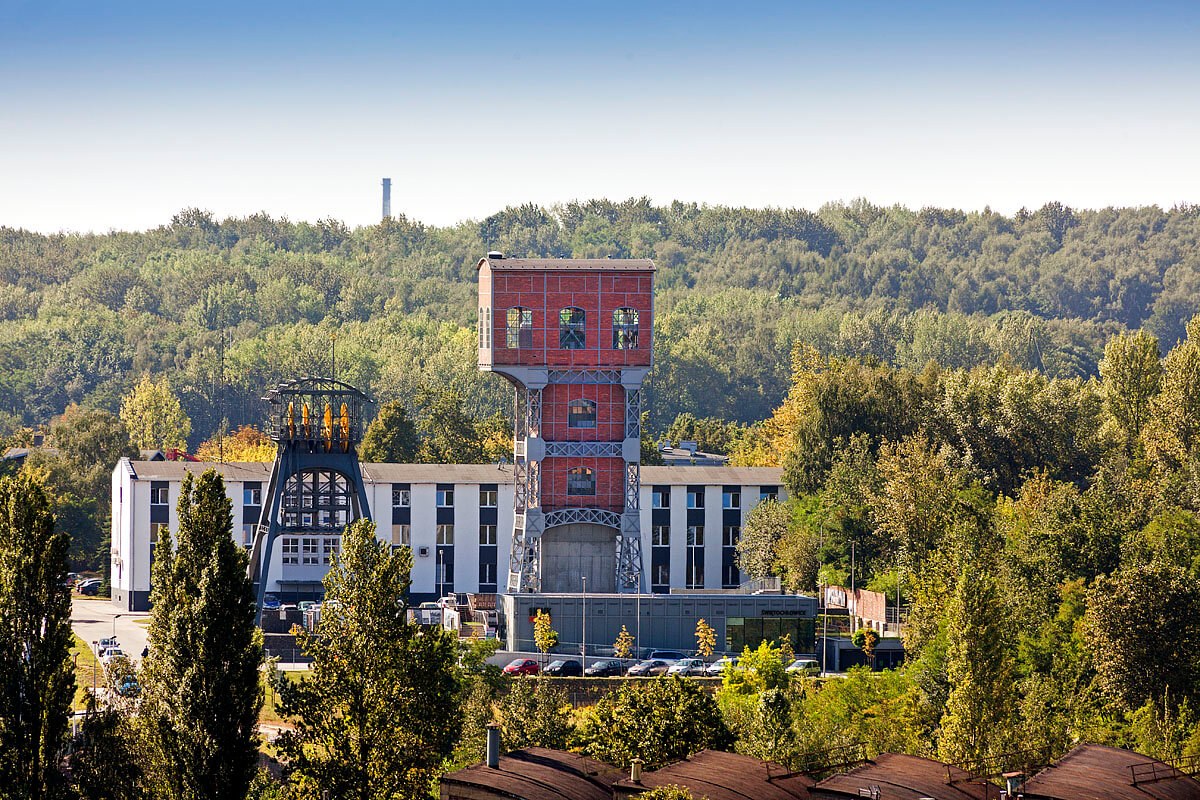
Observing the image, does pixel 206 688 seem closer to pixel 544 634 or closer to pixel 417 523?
pixel 544 634

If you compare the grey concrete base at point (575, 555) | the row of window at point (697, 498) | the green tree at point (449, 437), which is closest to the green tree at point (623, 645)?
the grey concrete base at point (575, 555)

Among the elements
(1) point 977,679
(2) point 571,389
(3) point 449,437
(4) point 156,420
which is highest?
(2) point 571,389

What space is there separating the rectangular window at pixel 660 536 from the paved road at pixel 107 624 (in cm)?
2688

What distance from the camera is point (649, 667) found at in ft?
271

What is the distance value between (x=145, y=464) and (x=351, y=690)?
6017 cm

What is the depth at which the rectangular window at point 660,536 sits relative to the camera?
105m

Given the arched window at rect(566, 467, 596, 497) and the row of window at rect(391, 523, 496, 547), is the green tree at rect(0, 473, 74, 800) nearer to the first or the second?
the arched window at rect(566, 467, 596, 497)

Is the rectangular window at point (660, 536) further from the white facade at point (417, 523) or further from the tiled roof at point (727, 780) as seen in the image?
the tiled roof at point (727, 780)

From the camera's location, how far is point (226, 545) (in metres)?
46.1

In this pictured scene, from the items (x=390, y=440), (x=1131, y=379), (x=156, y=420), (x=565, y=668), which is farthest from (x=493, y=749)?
(x=156, y=420)

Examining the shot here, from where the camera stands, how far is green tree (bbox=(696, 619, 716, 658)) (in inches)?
3364

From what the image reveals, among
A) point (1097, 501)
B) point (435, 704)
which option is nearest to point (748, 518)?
point (1097, 501)

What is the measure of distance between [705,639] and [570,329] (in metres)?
15.5

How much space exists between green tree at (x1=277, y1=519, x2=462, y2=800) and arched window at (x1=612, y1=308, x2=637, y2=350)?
133ft
